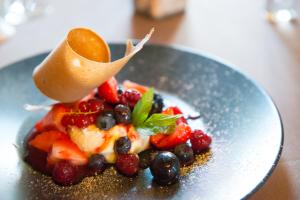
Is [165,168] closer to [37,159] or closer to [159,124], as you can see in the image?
[159,124]

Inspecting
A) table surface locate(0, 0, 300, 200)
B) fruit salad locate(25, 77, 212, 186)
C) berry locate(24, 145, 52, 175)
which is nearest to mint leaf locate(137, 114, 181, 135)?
fruit salad locate(25, 77, 212, 186)

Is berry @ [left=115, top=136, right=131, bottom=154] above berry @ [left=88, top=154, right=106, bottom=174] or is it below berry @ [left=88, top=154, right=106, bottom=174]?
above

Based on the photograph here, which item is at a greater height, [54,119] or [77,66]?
[77,66]

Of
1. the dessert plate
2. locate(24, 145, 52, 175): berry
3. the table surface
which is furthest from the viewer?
the table surface

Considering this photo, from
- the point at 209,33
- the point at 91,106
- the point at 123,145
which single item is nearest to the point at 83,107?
the point at 91,106

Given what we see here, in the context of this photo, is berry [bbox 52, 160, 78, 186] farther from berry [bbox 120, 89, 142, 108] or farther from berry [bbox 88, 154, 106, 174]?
berry [bbox 120, 89, 142, 108]

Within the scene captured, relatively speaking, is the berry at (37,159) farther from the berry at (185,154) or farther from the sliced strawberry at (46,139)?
the berry at (185,154)

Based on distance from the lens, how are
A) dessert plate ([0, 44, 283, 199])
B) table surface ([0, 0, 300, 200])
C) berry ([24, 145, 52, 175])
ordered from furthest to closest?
table surface ([0, 0, 300, 200]) < berry ([24, 145, 52, 175]) < dessert plate ([0, 44, 283, 199])
